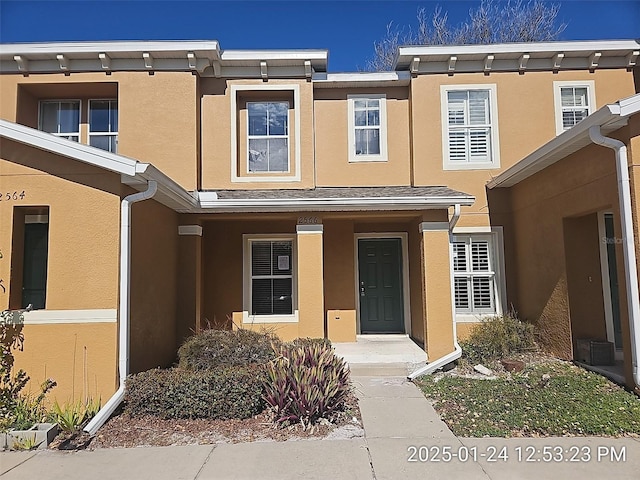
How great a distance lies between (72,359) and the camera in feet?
19.3

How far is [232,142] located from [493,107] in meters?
5.88

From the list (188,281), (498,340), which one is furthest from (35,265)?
(498,340)

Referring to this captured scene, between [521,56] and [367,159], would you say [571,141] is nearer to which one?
[521,56]

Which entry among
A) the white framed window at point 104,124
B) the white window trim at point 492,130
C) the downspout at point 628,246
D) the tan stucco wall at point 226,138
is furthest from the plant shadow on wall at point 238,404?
the white framed window at point 104,124

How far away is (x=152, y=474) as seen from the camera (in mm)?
4379

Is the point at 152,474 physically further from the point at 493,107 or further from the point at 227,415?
the point at 493,107

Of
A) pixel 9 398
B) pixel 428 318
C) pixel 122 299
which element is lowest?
pixel 9 398

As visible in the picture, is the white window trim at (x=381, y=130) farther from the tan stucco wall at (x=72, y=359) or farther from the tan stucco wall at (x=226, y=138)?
the tan stucco wall at (x=72, y=359)

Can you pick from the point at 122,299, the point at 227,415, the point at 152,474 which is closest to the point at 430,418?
the point at 227,415

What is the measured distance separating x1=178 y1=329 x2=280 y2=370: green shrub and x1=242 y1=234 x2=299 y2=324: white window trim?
2473 millimetres

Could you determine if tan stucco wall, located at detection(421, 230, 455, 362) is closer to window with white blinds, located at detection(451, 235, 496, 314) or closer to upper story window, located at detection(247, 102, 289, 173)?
window with white blinds, located at detection(451, 235, 496, 314)

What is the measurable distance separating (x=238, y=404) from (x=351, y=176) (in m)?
6.06

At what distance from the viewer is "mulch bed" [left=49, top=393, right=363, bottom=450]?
514 centimetres

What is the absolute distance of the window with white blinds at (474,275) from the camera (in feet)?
32.3
